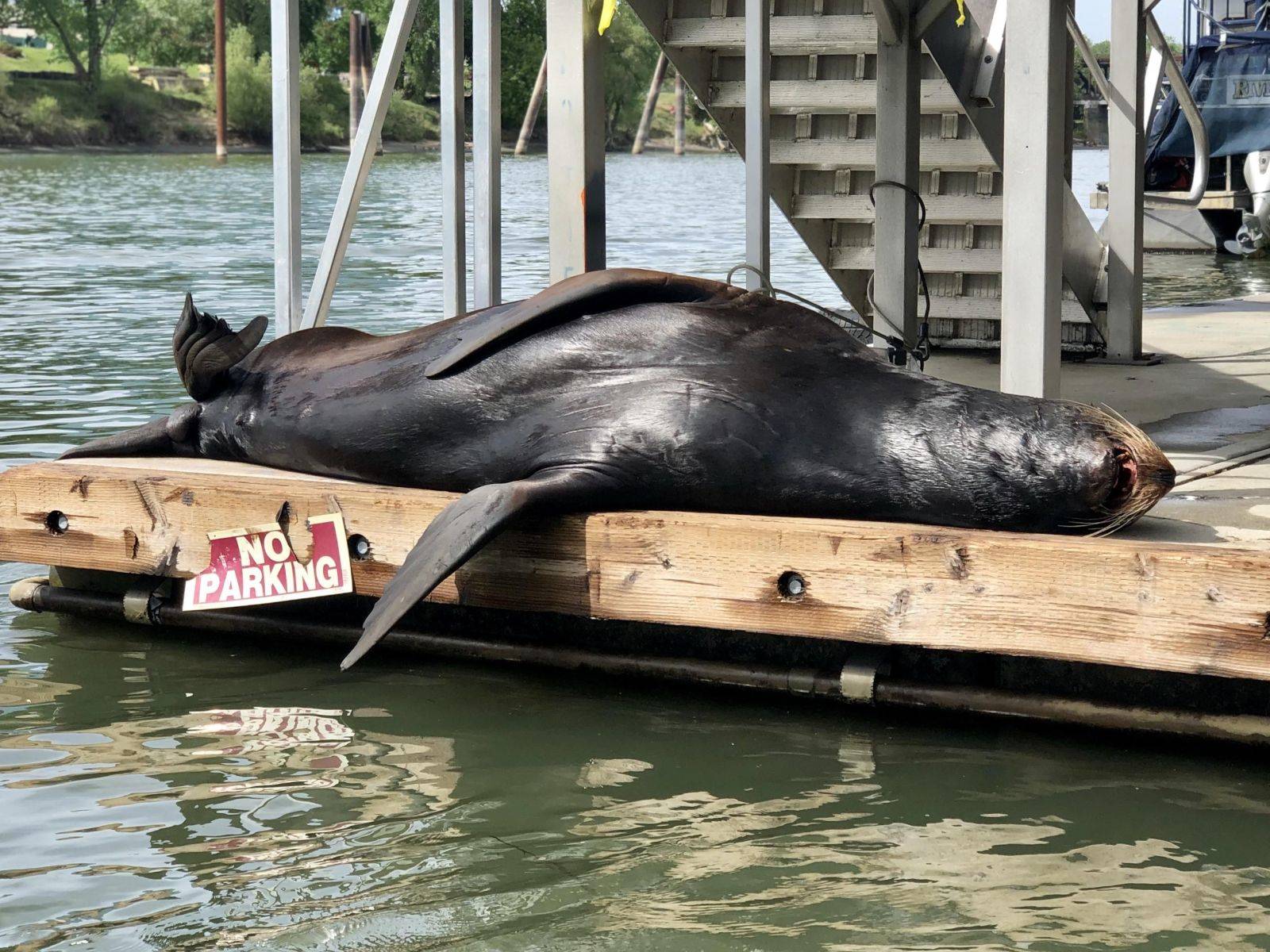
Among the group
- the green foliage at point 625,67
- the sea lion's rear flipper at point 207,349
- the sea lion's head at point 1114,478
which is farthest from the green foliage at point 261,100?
the sea lion's head at point 1114,478

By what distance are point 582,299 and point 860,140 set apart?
17.5 feet

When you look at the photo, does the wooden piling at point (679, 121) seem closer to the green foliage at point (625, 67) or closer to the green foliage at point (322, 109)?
the green foliage at point (625, 67)

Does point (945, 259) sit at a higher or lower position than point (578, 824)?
higher

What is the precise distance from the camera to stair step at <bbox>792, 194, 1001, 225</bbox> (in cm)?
998

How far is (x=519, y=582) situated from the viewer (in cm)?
484

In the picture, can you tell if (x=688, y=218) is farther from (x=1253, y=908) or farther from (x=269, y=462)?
(x=1253, y=908)

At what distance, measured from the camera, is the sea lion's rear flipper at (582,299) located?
17.0ft

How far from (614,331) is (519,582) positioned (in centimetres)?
88

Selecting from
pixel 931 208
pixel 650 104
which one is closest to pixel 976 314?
pixel 931 208

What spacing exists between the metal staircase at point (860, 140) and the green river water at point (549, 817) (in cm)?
485

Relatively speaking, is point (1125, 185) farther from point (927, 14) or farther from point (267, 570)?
point (267, 570)

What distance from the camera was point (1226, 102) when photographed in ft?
72.1

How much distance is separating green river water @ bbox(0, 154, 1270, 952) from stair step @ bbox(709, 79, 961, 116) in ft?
17.3

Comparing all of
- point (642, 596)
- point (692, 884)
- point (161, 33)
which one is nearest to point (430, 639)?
point (642, 596)
